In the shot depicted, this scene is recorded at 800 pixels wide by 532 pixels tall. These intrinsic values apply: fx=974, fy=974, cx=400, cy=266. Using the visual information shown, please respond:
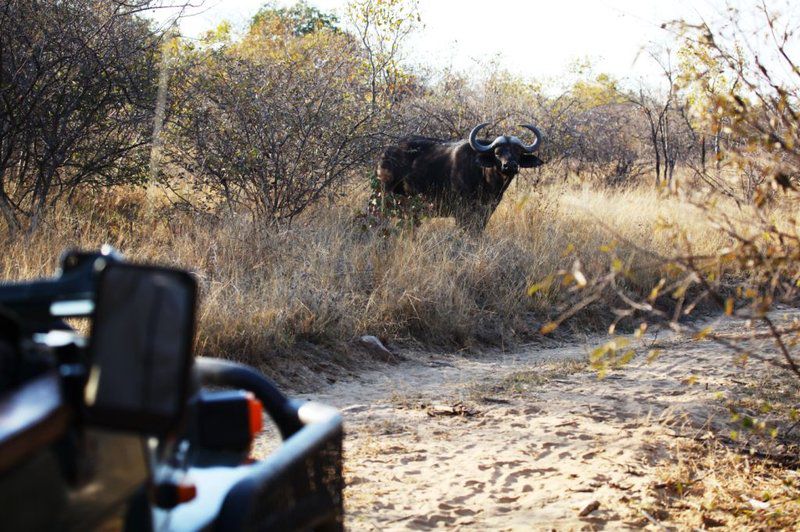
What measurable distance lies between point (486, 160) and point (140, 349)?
10.4 meters

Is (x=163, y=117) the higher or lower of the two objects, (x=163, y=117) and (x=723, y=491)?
the higher

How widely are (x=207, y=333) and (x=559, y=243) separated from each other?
15.2 feet

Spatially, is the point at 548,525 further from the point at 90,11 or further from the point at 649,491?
the point at 90,11

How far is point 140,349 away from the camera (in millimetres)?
1163

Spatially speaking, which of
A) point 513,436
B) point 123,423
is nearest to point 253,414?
point 123,423

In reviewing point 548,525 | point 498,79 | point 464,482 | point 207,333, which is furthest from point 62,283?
point 498,79

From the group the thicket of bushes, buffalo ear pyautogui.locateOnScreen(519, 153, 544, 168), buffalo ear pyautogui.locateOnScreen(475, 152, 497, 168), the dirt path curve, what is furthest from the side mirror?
buffalo ear pyautogui.locateOnScreen(519, 153, 544, 168)

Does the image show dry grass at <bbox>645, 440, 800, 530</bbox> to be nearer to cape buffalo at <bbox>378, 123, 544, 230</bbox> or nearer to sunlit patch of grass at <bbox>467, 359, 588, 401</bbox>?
sunlit patch of grass at <bbox>467, 359, 588, 401</bbox>

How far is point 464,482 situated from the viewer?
173 inches

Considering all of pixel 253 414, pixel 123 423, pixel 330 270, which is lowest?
pixel 330 270

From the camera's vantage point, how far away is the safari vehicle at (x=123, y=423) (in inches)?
45.9

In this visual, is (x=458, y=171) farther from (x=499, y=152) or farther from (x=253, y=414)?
(x=253, y=414)

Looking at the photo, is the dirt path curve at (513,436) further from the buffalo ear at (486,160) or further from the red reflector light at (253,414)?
the buffalo ear at (486,160)

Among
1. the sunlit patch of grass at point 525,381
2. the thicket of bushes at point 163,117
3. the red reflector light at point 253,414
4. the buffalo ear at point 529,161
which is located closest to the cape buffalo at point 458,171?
the buffalo ear at point 529,161
